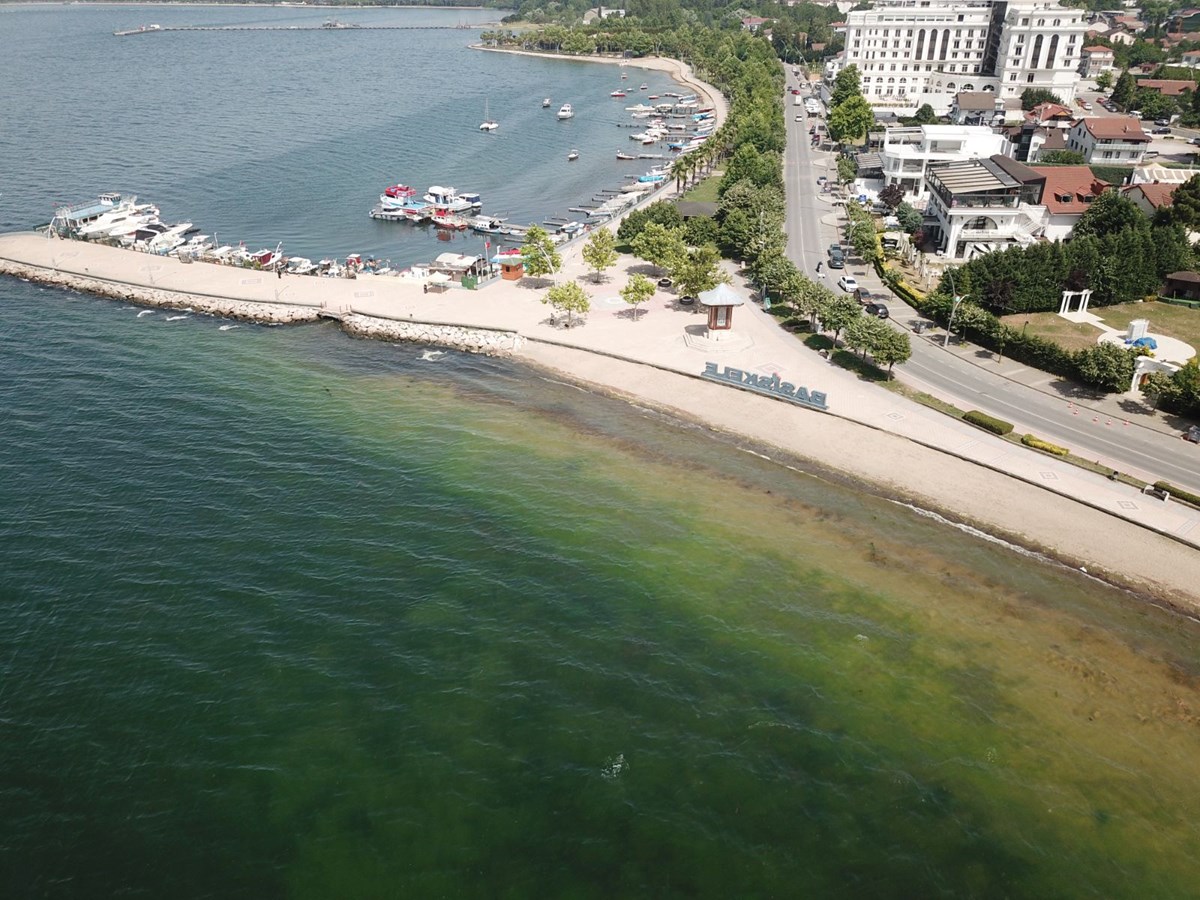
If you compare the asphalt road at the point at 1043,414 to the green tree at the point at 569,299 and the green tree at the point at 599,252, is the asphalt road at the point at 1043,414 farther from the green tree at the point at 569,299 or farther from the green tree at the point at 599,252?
the green tree at the point at 569,299

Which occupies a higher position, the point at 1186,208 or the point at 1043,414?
the point at 1186,208

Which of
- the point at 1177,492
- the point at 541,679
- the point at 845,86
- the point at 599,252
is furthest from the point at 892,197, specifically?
the point at 541,679

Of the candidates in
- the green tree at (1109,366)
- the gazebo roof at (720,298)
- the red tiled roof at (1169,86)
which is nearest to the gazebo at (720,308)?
the gazebo roof at (720,298)

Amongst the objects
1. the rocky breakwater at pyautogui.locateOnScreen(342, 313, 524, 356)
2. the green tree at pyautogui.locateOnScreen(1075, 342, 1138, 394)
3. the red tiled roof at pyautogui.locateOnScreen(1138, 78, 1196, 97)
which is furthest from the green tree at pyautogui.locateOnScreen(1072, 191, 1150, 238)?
the red tiled roof at pyautogui.locateOnScreen(1138, 78, 1196, 97)

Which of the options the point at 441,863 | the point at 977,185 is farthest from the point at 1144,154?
the point at 441,863

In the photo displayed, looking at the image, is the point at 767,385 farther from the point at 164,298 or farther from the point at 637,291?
the point at 164,298

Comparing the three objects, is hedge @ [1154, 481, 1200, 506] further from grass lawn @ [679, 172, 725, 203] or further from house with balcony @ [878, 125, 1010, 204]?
grass lawn @ [679, 172, 725, 203]

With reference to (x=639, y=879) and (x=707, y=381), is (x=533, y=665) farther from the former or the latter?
(x=707, y=381)
